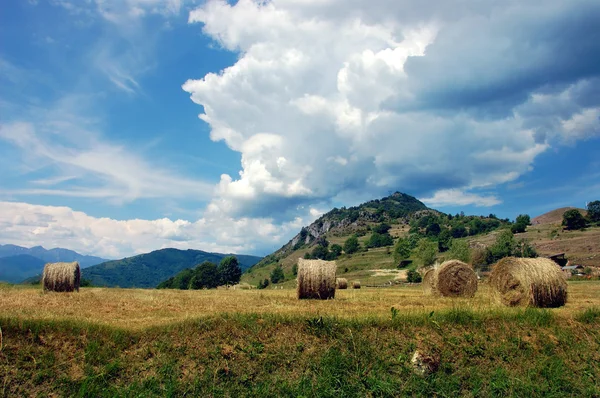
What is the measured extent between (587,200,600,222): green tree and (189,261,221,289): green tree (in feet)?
394

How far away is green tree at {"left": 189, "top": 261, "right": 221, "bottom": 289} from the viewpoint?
101 meters

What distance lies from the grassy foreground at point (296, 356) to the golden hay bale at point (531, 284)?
494 centimetres

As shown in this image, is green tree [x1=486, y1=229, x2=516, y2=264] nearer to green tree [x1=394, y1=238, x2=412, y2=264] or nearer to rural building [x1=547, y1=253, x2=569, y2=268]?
rural building [x1=547, y1=253, x2=569, y2=268]

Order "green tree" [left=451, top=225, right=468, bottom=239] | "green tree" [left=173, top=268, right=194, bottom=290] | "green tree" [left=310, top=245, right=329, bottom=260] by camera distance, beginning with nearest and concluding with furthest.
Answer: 1. "green tree" [left=173, top=268, right=194, bottom=290]
2. "green tree" [left=451, top=225, right=468, bottom=239]
3. "green tree" [left=310, top=245, right=329, bottom=260]

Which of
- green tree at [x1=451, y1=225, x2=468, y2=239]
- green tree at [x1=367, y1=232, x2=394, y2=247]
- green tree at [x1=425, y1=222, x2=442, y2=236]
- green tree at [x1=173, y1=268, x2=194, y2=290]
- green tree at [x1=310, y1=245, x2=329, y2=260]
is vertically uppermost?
green tree at [x1=425, y1=222, x2=442, y2=236]

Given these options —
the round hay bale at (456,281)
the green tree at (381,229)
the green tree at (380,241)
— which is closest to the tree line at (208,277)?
the green tree at (380,241)

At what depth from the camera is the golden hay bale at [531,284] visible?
1677 centimetres

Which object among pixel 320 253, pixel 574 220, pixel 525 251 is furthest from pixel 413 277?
pixel 320 253

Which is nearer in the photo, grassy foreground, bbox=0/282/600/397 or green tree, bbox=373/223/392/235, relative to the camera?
grassy foreground, bbox=0/282/600/397

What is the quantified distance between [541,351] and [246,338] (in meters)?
8.21

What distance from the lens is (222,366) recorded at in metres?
9.59

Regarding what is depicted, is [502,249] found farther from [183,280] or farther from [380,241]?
[183,280]

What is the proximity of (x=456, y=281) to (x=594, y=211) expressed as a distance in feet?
481

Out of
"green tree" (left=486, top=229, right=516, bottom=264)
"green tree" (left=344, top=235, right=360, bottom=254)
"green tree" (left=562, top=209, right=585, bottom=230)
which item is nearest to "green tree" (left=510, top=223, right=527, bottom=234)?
"green tree" (left=562, top=209, right=585, bottom=230)
